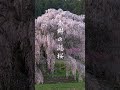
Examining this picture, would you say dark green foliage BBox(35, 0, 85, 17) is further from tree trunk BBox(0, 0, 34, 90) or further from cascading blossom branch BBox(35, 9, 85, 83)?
tree trunk BBox(0, 0, 34, 90)

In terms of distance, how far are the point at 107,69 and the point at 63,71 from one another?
6.98m

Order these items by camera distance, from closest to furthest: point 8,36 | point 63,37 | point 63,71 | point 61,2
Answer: point 8,36, point 63,37, point 63,71, point 61,2

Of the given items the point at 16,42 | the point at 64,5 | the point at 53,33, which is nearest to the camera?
the point at 16,42

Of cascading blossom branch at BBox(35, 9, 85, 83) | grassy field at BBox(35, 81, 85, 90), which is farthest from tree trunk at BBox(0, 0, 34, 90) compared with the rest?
grassy field at BBox(35, 81, 85, 90)

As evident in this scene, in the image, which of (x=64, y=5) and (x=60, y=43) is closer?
(x=60, y=43)

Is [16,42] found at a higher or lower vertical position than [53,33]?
lower

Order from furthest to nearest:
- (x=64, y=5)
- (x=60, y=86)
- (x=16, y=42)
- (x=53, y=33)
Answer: (x=64, y=5), (x=60, y=86), (x=53, y=33), (x=16, y=42)

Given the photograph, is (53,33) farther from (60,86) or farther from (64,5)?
(64,5)

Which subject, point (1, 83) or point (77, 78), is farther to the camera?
point (77, 78)

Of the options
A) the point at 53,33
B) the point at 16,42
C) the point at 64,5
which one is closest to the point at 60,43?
the point at 53,33

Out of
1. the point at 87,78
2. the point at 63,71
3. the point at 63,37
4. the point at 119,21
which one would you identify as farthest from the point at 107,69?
the point at 63,71

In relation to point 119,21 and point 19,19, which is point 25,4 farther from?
point 119,21

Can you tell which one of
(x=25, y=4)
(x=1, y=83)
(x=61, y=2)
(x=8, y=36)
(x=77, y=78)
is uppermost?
(x=61, y=2)

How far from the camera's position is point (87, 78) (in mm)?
1793
